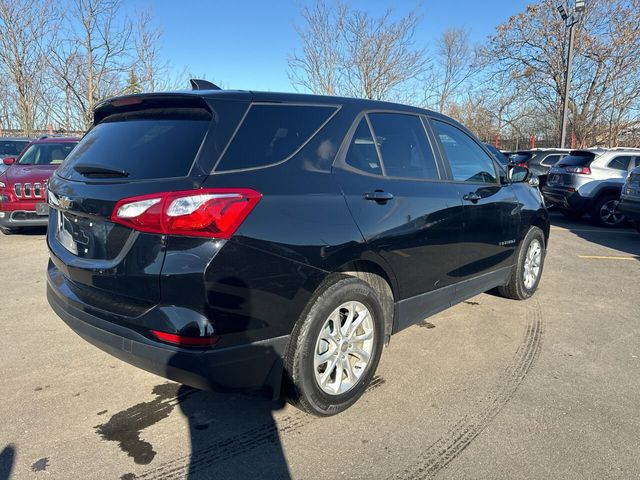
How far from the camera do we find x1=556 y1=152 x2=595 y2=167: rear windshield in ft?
33.5

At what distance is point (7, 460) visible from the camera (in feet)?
7.84

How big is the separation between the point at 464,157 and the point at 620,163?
8.35 meters

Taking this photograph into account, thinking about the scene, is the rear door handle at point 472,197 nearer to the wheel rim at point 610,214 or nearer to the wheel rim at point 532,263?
the wheel rim at point 532,263

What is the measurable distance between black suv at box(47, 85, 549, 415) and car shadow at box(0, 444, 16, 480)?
2.21 ft

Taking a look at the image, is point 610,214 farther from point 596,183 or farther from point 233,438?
point 233,438

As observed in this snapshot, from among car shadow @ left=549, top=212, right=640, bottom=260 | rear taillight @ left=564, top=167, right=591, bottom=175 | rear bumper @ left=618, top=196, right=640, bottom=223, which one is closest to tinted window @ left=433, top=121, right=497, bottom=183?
car shadow @ left=549, top=212, right=640, bottom=260

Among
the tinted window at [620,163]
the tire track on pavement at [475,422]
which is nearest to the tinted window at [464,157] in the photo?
the tire track on pavement at [475,422]

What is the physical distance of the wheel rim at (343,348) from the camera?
8.86 feet

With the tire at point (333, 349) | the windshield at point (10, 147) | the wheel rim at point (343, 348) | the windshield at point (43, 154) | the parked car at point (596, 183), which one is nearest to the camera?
the tire at point (333, 349)

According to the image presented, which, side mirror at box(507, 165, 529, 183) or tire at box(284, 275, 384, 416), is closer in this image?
tire at box(284, 275, 384, 416)

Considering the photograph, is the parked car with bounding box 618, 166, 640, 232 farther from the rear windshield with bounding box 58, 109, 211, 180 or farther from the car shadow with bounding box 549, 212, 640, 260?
the rear windshield with bounding box 58, 109, 211, 180

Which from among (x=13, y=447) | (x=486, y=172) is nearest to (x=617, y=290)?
(x=486, y=172)

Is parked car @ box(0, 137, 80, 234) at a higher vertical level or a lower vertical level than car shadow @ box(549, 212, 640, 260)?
higher

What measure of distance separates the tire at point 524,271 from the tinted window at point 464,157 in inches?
34.8
